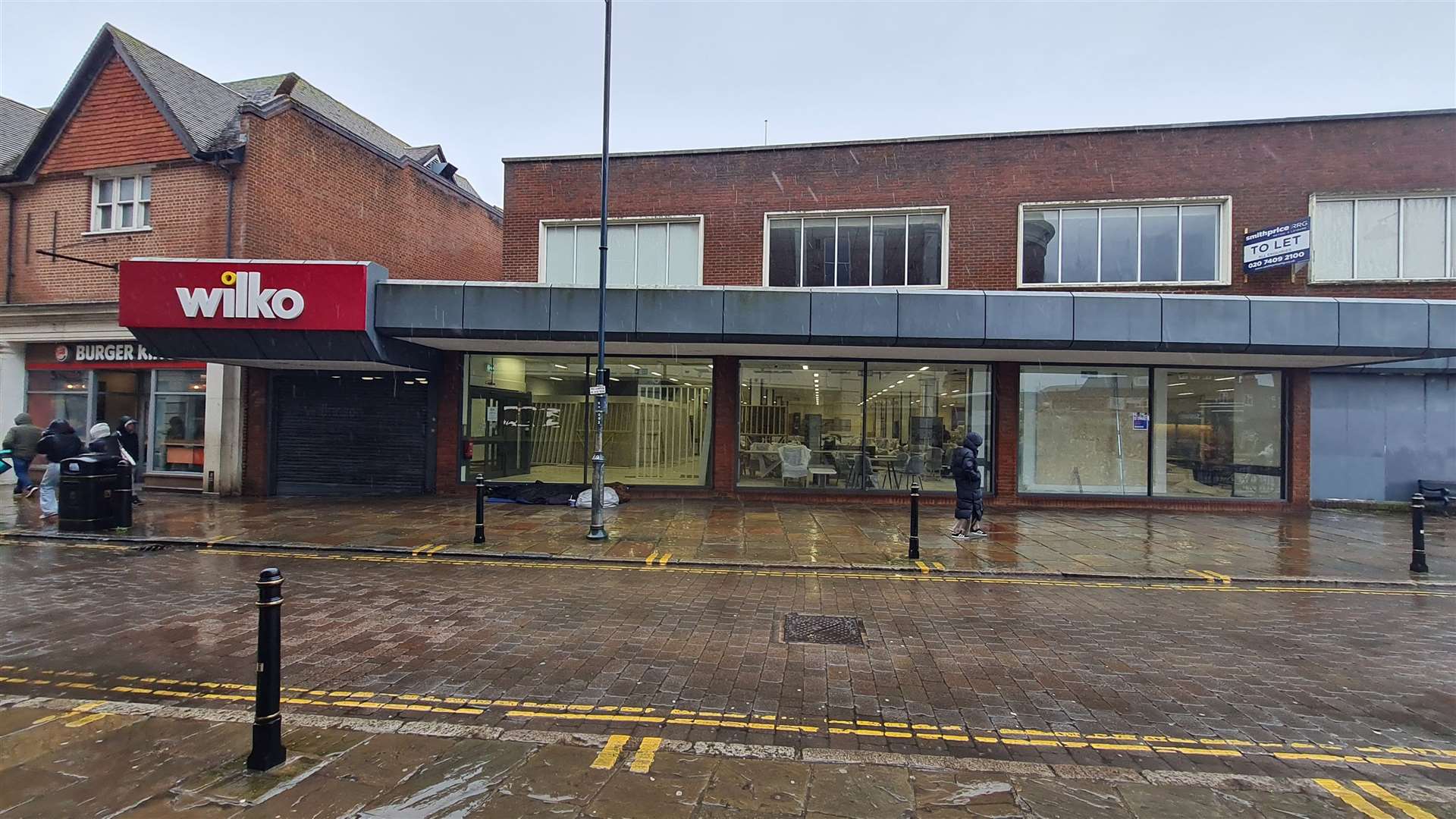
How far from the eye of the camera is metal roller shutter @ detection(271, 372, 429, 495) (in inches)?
634

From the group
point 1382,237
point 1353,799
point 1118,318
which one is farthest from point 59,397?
point 1382,237

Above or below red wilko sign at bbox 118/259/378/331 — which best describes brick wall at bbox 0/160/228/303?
above

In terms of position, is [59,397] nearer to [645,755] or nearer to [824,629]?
[824,629]

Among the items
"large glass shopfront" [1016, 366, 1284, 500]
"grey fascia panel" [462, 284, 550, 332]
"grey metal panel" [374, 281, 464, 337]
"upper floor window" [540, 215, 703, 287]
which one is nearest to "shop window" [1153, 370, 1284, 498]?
"large glass shopfront" [1016, 366, 1284, 500]

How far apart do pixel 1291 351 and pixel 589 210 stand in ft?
51.3

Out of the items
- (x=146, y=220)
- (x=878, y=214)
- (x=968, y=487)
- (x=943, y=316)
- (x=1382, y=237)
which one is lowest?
(x=968, y=487)

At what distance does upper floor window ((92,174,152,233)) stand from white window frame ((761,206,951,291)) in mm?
15102

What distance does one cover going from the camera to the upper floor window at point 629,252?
16625 mm

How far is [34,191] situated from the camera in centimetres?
1702

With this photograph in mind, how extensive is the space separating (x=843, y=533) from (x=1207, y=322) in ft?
27.2

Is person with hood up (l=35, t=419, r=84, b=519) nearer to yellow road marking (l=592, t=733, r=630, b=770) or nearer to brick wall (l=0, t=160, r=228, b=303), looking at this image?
brick wall (l=0, t=160, r=228, b=303)

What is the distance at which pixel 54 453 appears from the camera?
12.1 meters

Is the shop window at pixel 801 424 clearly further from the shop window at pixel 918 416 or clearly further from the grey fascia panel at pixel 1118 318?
the grey fascia panel at pixel 1118 318

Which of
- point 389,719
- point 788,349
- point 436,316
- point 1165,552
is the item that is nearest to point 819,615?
point 389,719
